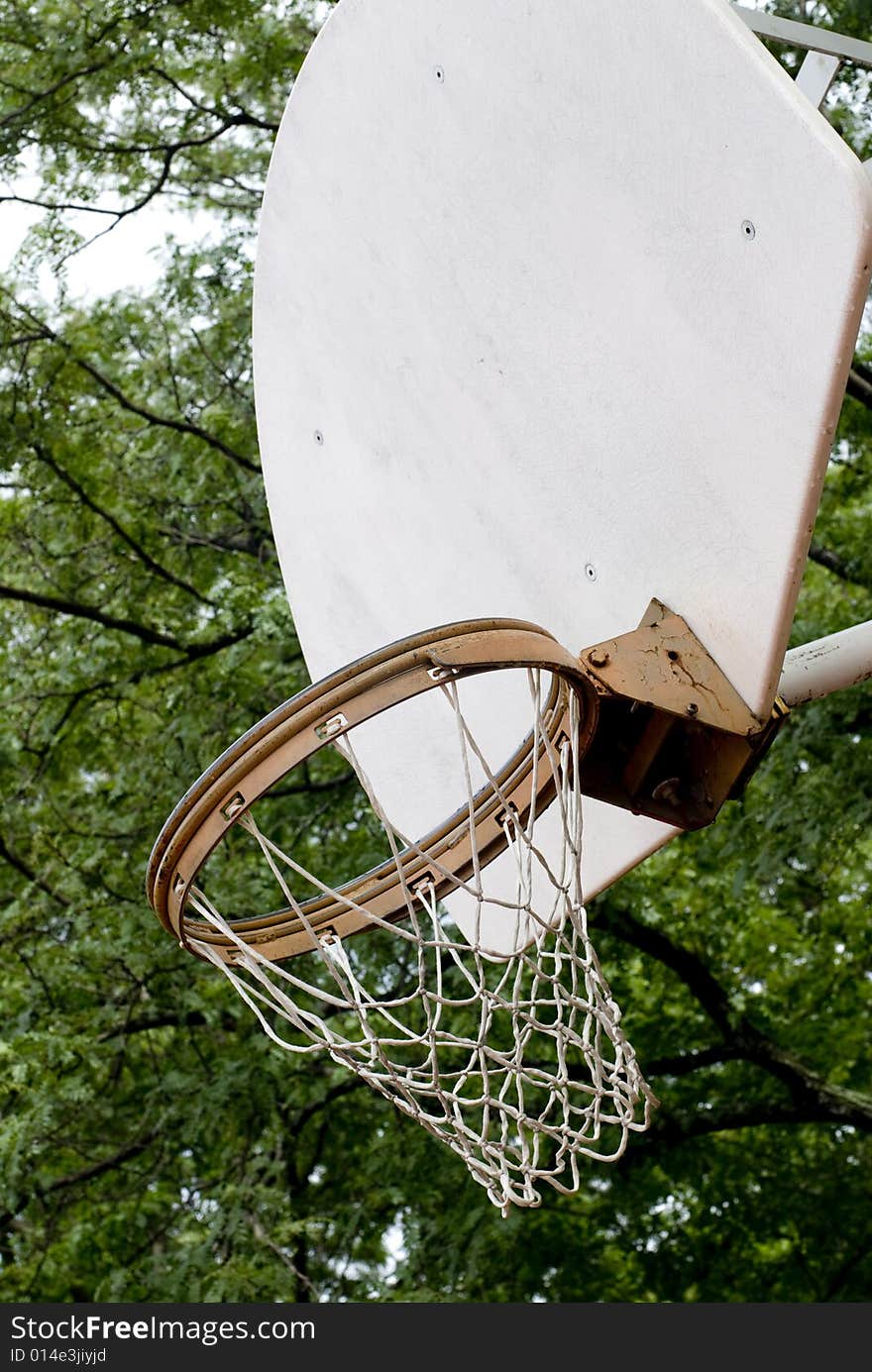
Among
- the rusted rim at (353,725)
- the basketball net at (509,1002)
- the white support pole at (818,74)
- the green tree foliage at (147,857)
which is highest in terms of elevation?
the white support pole at (818,74)

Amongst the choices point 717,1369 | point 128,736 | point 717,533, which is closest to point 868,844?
point 717,1369

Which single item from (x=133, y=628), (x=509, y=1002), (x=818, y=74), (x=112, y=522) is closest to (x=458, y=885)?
(x=509, y=1002)

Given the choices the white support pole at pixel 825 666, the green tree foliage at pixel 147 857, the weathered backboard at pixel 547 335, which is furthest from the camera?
the green tree foliage at pixel 147 857

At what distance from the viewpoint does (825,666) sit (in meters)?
1.97

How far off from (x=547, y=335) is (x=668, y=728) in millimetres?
567

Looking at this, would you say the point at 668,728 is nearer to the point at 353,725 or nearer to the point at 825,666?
the point at 825,666

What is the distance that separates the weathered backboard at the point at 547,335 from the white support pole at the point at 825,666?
0.17 metres

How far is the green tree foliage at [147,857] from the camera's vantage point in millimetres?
5090

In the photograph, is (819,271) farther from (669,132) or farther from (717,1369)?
(717,1369)

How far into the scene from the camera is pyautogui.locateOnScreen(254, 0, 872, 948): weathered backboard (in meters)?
1.68

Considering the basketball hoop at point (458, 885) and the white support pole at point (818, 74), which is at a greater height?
the white support pole at point (818, 74)

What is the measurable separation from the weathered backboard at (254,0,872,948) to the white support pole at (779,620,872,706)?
0.17m

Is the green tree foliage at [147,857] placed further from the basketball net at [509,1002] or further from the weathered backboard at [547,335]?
the basketball net at [509,1002]

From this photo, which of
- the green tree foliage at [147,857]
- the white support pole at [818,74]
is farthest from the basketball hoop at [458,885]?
the green tree foliage at [147,857]
